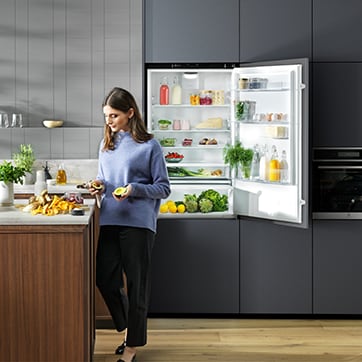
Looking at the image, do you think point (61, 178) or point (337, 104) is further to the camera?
point (61, 178)

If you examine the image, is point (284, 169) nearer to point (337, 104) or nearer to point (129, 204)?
point (337, 104)

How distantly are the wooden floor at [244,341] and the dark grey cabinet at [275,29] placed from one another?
1.92 meters

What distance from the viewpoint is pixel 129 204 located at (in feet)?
14.1

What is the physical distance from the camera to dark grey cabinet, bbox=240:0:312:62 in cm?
564

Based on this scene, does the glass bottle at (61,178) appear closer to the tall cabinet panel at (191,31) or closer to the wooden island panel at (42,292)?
the tall cabinet panel at (191,31)

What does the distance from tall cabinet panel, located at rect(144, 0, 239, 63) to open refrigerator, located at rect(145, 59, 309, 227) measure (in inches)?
3.4

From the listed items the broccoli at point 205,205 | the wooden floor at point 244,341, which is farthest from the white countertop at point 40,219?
the broccoli at point 205,205

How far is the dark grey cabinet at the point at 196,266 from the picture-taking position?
5.67m

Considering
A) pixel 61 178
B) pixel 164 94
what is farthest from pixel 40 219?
pixel 61 178

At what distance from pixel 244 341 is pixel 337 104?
182 cm

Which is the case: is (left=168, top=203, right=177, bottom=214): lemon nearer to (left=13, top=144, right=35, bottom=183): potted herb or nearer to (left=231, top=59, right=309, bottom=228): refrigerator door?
(left=231, top=59, right=309, bottom=228): refrigerator door

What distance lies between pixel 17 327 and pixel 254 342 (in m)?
1.81

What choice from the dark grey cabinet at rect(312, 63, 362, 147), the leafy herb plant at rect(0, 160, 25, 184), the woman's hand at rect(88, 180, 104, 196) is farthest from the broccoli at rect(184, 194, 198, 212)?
the leafy herb plant at rect(0, 160, 25, 184)

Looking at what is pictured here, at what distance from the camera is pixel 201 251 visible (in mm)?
5684
